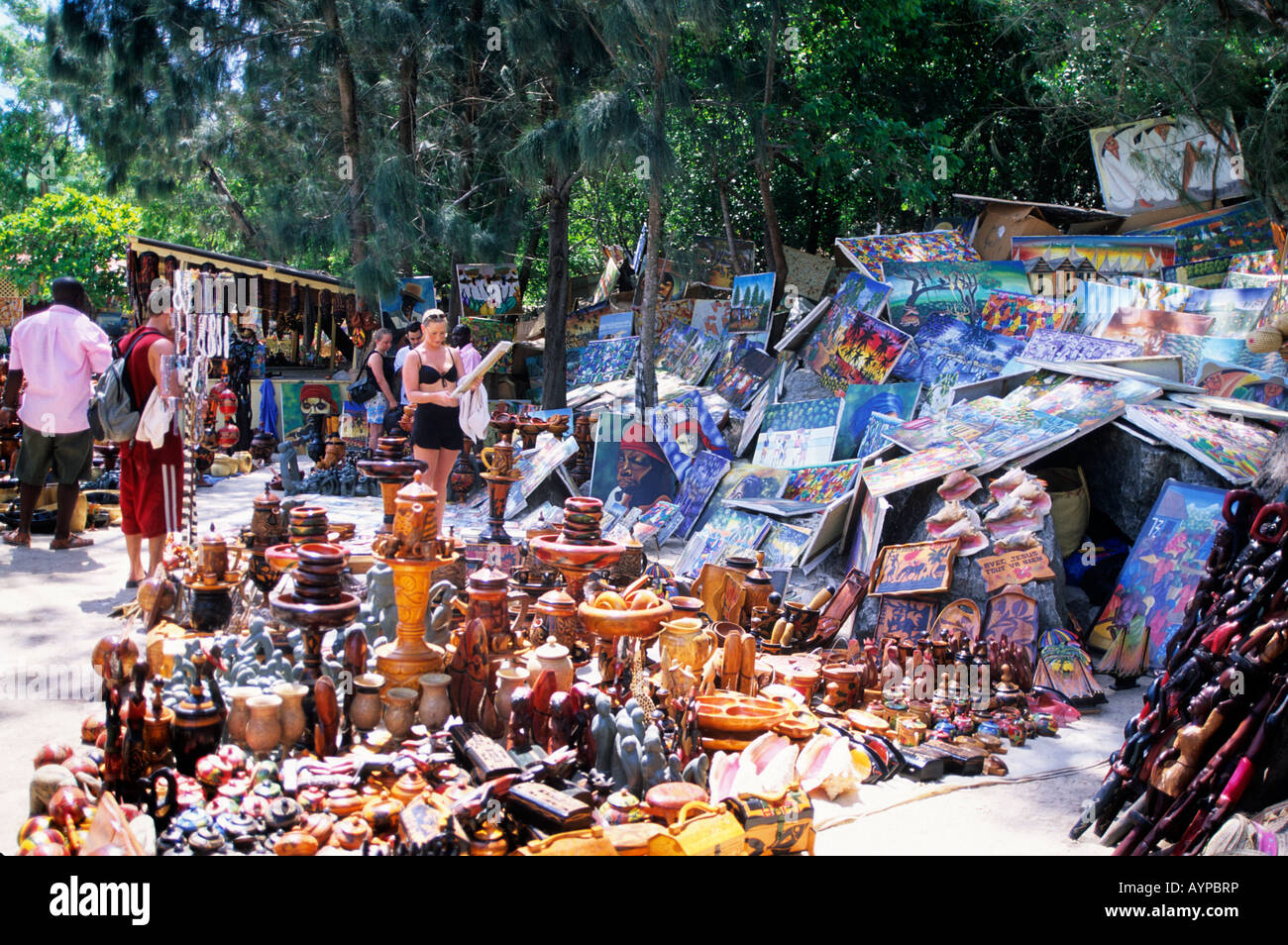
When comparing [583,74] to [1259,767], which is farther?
[583,74]

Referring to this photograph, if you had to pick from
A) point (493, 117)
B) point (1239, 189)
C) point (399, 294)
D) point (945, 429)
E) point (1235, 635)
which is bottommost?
point (1235, 635)

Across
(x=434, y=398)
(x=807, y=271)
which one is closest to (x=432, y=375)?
(x=434, y=398)

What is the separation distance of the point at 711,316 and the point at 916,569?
7720 mm

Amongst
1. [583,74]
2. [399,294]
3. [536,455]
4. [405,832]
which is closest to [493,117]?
[583,74]

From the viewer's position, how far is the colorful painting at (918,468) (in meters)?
6.21

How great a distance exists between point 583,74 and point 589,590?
27.8ft

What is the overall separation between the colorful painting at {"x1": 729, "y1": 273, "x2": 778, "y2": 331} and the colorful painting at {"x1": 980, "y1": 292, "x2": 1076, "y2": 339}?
265 cm

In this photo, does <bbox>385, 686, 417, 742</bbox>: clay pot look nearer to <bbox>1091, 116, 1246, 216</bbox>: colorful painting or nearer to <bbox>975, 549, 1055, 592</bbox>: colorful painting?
<bbox>975, 549, 1055, 592</bbox>: colorful painting

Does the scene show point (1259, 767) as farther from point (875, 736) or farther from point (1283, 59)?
point (1283, 59)

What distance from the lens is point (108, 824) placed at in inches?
104

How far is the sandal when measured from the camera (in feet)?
22.2

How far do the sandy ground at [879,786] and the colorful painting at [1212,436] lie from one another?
4.96ft

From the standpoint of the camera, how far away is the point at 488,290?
14.5m

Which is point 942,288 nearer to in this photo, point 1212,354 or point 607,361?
point 1212,354
